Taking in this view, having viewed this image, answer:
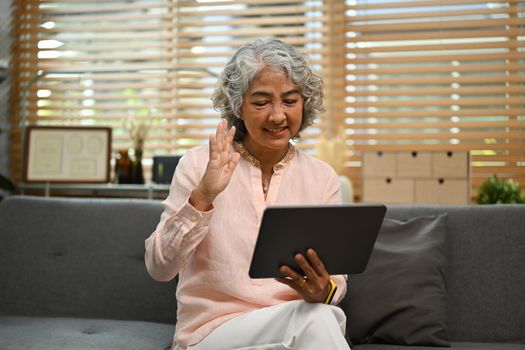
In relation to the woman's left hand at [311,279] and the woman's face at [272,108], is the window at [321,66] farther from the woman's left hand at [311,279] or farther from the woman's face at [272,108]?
the woman's left hand at [311,279]

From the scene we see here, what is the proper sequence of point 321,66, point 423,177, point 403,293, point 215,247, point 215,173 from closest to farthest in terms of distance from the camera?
point 215,173 < point 215,247 < point 403,293 < point 423,177 < point 321,66

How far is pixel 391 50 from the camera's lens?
4.19 meters

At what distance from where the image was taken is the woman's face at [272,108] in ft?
6.24

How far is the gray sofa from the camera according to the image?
2141 mm

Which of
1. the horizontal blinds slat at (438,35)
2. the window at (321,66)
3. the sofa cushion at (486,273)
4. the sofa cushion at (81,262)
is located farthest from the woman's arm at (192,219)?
the horizontal blinds slat at (438,35)

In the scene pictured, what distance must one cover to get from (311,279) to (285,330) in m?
0.13

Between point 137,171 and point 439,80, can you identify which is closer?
point 137,171

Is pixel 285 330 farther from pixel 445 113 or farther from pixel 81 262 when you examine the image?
pixel 445 113

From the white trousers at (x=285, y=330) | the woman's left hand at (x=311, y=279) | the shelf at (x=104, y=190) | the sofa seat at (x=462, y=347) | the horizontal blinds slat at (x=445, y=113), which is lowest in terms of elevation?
the sofa seat at (x=462, y=347)

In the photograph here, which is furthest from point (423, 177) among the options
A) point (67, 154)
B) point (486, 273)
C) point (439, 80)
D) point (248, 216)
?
point (67, 154)

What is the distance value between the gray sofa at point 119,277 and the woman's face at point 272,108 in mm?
607

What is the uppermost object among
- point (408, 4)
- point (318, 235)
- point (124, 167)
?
point (408, 4)

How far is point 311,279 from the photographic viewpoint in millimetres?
1594

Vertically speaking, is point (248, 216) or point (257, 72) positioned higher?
point (257, 72)
